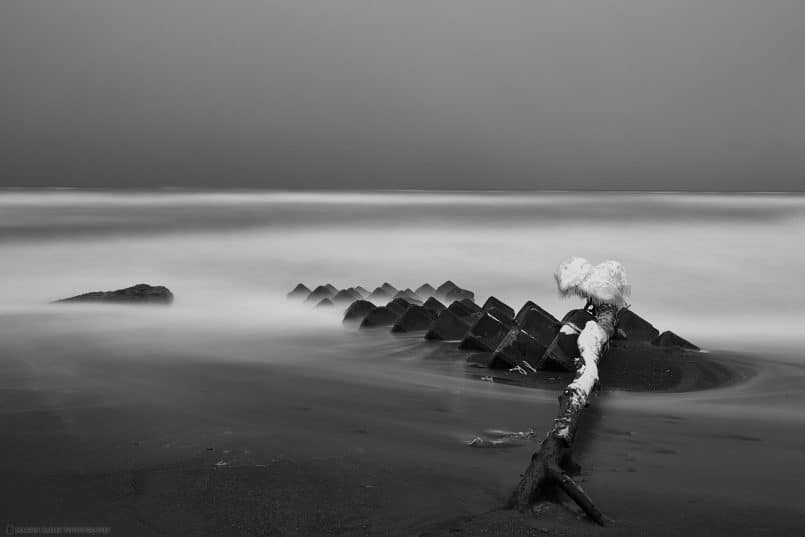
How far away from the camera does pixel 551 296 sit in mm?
11117

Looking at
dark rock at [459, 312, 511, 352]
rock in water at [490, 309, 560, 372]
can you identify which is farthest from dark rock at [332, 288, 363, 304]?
rock in water at [490, 309, 560, 372]

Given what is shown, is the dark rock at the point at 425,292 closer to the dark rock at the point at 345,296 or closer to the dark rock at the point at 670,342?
the dark rock at the point at 345,296

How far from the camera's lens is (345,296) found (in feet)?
28.3

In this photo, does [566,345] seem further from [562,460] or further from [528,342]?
[562,460]

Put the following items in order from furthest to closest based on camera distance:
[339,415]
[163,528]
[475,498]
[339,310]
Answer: [339,310] < [339,415] < [475,498] < [163,528]

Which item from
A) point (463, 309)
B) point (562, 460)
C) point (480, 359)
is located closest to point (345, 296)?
point (463, 309)

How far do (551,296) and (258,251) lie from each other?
27.4 ft

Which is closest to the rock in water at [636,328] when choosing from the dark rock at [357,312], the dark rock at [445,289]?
the dark rock at [357,312]

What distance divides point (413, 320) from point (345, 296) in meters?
2.37

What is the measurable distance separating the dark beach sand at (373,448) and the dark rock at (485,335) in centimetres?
26

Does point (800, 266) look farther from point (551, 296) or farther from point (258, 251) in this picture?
point (258, 251)

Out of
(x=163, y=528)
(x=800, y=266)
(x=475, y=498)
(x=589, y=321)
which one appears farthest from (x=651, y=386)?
(x=800, y=266)

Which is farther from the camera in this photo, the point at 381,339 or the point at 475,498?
the point at 381,339

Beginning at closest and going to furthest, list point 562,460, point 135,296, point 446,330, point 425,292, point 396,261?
point 562,460
point 446,330
point 135,296
point 425,292
point 396,261
